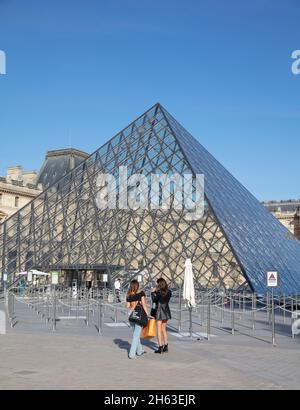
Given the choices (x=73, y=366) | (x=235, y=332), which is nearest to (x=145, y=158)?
(x=235, y=332)

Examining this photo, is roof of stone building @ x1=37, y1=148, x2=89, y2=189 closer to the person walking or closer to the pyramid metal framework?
the pyramid metal framework

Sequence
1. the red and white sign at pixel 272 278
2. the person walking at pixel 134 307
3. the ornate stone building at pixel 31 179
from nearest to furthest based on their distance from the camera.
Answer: the person walking at pixel 134 307
the red and white sign at pixel 272 278
the ornate stone building at pixel 31 179

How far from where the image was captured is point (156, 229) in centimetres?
2759

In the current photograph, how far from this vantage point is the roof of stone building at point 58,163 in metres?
63.2

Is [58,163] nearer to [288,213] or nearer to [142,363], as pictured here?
[288,213]

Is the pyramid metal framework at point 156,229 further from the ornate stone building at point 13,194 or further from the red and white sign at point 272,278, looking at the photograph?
the ornate stone building at point 13,194

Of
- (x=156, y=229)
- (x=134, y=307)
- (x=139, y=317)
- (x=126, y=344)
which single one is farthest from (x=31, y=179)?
(x=139, y=317)

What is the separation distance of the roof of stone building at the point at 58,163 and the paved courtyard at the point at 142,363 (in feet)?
167

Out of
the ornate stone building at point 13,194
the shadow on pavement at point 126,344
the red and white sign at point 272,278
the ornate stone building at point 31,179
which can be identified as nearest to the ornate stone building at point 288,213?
the ornate stone building at point 31,179

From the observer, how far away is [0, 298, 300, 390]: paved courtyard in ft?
24.3

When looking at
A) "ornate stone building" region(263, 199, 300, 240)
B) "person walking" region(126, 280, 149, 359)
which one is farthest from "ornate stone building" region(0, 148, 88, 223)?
"person walking" region(126, 280, 149, 359)

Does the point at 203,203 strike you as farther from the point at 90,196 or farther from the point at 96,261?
the point at 90,196

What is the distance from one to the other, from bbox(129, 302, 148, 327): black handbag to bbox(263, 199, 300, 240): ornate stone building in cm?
8180
